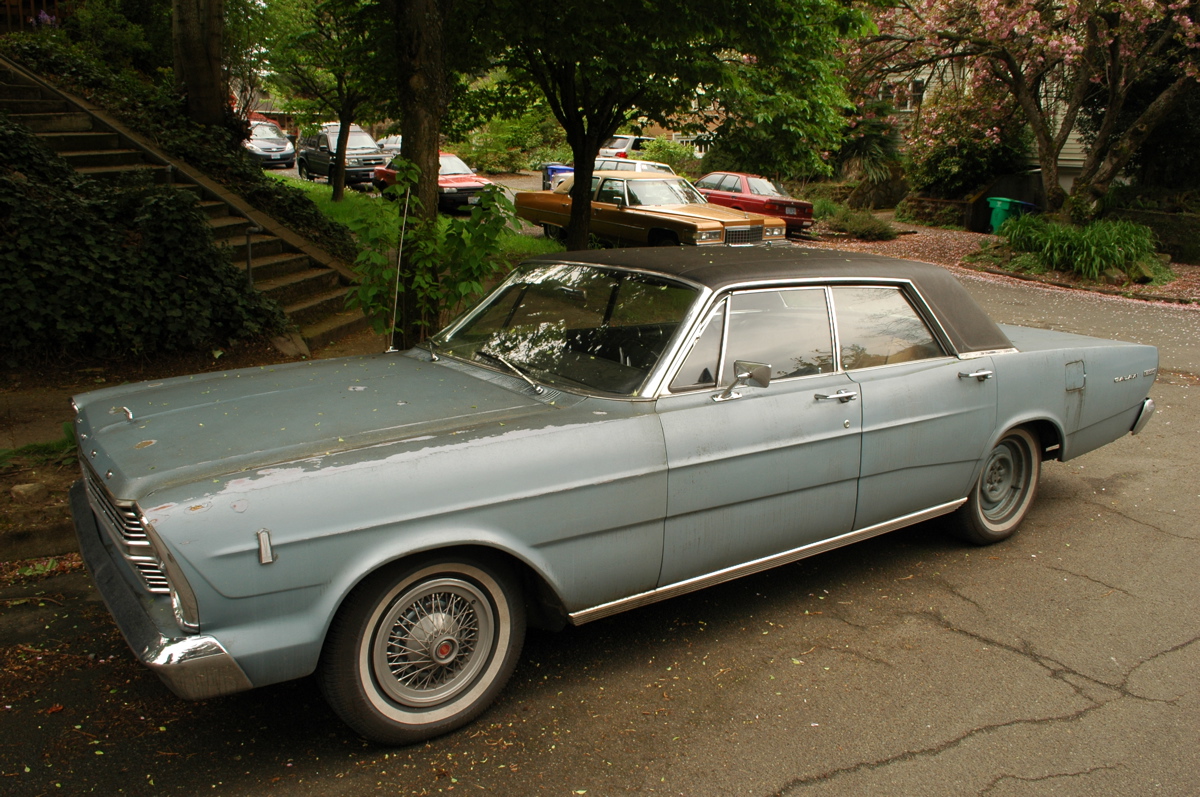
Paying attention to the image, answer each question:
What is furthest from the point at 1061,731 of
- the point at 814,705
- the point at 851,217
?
the point at 851,217

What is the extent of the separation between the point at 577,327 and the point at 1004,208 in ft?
66.7

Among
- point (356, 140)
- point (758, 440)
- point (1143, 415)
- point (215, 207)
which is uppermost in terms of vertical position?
point (356, 140)

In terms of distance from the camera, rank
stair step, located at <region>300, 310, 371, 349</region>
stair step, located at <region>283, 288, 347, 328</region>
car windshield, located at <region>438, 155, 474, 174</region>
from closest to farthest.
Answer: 1. stair step, located at <region>300, 310, 371, 349</region>
2. stair step, located at <region>283, 288, 347, 328</region>
3. car windshield, located at <region>438, 155, 474, 174</region>

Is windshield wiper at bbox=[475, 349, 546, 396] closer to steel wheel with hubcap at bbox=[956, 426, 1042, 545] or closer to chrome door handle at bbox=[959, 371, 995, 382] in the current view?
chrome door handle at bbox=[959, 371, 995, 382]

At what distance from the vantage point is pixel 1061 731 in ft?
10.4

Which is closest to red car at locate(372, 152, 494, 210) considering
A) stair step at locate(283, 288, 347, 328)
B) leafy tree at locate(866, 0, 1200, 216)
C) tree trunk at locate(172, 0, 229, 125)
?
tree trunk at locate(172, 0, 229, 125)

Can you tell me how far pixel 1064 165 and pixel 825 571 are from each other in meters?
24.4

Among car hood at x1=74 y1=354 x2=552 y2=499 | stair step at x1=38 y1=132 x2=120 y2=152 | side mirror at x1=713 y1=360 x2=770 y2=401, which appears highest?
stair step at x1=38 y1=132 x2=120 y2=152

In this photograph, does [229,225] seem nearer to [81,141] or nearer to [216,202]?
[216,202]

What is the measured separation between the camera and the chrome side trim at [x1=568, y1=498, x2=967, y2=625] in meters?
3.31

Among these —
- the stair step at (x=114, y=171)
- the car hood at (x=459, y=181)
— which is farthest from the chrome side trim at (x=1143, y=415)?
the car hood at (x=459, y=181)

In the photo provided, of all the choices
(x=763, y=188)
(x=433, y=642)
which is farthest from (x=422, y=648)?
(x=763, y=188)

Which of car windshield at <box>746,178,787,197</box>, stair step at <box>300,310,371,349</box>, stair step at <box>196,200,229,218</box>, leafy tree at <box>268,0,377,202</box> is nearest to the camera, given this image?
stair step at <box>300,310,371,349</box>

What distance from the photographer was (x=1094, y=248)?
1556 cm
